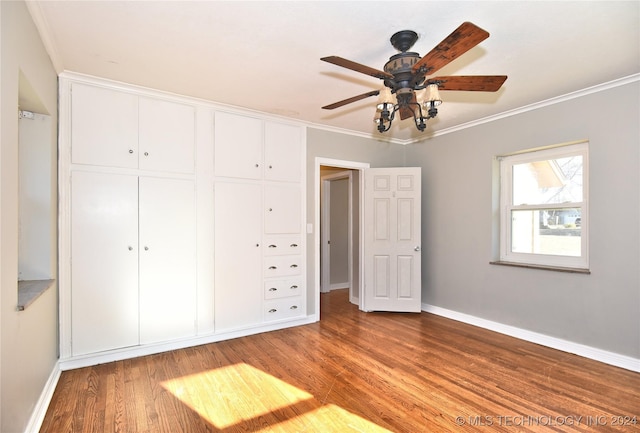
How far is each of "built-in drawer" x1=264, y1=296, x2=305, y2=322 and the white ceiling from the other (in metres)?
2.30

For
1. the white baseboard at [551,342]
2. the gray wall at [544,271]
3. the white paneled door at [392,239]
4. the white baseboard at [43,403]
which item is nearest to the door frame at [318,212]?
the white paneled door at [392,239]

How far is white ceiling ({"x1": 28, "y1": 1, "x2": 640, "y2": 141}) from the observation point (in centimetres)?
190

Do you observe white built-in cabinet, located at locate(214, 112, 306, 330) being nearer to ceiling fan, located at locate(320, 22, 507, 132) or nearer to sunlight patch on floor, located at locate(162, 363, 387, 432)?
sunlight patch on floor, located at locate(162, 363, 387, 432)

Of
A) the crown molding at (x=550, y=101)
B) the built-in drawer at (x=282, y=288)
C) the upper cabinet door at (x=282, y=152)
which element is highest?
the crown molding at (x=550, y=101)

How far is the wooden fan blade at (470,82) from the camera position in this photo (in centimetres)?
192

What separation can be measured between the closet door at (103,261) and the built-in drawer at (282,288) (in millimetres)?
1349

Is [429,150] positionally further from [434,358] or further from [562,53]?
[434,358]

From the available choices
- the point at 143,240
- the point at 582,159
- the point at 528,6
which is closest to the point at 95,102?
the point at 143,240

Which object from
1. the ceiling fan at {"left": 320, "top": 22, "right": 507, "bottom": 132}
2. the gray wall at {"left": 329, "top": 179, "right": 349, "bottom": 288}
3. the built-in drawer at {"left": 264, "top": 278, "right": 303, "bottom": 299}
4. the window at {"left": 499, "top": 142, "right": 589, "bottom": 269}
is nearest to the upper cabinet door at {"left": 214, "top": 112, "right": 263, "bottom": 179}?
the built-in drawer at {"left": 264, "top": 278, "right": 303, "bottom": 299}

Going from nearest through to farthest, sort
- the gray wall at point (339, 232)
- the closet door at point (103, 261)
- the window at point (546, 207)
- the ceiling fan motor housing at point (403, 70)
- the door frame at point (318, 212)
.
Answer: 1. the ceiling fan motor housing at point (403, 70)
2. the closet door at point (103, 261)
3. the window at point (546, 207)
4. the door frame at point (318, 212)
5. the gray wall at point (339, 232)

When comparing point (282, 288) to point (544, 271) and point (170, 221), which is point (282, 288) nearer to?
point (170, 221)

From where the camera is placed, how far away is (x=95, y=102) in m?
2.88

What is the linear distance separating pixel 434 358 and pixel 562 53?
8.78 ft

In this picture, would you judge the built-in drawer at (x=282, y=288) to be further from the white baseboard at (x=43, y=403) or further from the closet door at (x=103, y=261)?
the white baseboard at (x=43, y=403)
